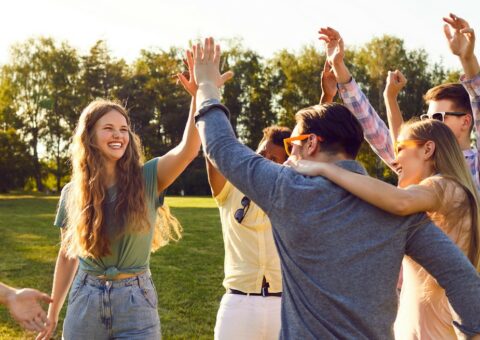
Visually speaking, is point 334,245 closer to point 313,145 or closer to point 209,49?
point 313,145

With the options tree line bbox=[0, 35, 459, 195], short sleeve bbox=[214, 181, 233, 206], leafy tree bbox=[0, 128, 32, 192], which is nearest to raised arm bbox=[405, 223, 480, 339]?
short sleeve bbox=[214, 181, 233, 206]

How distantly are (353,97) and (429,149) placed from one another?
1202mm

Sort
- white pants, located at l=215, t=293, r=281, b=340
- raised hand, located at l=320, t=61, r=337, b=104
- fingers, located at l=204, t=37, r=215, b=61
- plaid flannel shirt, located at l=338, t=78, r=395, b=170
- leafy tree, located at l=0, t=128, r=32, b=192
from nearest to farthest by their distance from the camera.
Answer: fingers, located at l=204, t=37, r=215, b=61, white pants, located at l=215, t=293, r=281, b=340, plaid flannel shirt, located at l=338, t=78, r=395, b=170, raised hand, located at l=320, t=61, r=337, b=104, leafy tree, located at l=0, t=128, r=32, b=192

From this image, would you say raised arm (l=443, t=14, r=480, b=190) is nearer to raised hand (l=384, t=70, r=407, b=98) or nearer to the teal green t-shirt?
raised hand (l=384, t=70, r=407, b=98)

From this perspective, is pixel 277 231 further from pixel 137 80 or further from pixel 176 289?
pixel 137 80

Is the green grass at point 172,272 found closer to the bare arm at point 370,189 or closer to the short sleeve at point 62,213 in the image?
the short sleeve at point 62,213

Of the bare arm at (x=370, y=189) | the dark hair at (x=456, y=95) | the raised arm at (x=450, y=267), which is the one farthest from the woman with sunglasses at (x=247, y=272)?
→ the raised arm at (x=450, y=267)

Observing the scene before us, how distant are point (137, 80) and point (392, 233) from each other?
59284 mm

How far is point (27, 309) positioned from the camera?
3.21 m

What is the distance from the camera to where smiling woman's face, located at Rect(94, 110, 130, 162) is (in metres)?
4.03

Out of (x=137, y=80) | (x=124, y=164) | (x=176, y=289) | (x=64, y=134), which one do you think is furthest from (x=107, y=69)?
(x=124, y=164)

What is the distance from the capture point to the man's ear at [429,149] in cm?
297

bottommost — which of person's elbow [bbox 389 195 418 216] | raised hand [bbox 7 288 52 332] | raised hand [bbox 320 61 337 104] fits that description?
raised hand [bbox 7 288 52 332]

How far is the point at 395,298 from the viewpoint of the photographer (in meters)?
2.42
